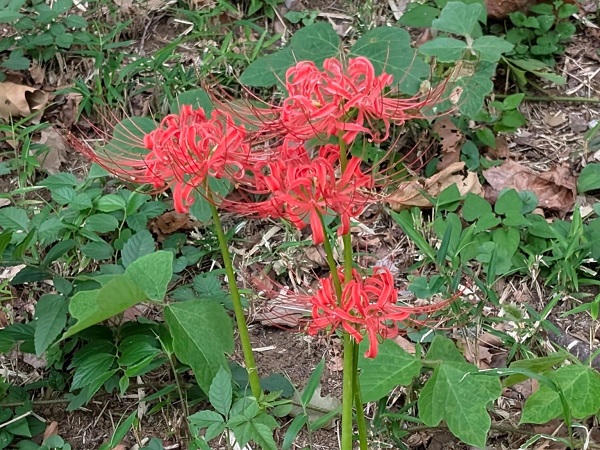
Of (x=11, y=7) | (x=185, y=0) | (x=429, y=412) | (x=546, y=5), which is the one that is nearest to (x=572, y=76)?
(x=546, y=5)

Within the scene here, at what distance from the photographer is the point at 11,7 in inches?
105

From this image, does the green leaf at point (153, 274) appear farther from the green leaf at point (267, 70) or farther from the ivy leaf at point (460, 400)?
the green leaf at point (267, 70)

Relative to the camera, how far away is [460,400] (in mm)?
1580

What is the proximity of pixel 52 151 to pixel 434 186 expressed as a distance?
123cm

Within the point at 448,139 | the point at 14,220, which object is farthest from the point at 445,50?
the point at 14,220

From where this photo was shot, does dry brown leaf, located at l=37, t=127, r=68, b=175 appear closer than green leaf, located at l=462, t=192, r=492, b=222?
No

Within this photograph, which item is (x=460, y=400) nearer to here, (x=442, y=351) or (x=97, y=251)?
(x=442, y=351)

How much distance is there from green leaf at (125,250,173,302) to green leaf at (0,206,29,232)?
60cm

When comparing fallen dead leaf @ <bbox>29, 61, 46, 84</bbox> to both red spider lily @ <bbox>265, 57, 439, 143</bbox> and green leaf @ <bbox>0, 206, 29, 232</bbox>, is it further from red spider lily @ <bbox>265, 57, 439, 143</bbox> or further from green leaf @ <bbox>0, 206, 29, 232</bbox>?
red spider lily @ <bbox>265, 57, 439, 143</bbox>

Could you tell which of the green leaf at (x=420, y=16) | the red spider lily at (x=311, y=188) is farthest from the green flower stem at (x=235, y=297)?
the green leaf at (x=420, y=16)

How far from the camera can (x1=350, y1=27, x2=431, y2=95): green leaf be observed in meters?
2.30

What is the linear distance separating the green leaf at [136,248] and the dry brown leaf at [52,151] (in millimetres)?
764

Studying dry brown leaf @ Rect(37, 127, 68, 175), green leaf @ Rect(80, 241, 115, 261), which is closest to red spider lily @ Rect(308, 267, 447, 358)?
green leaf @ Rect(80, 241, 115, 261)

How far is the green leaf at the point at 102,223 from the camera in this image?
212 cm
